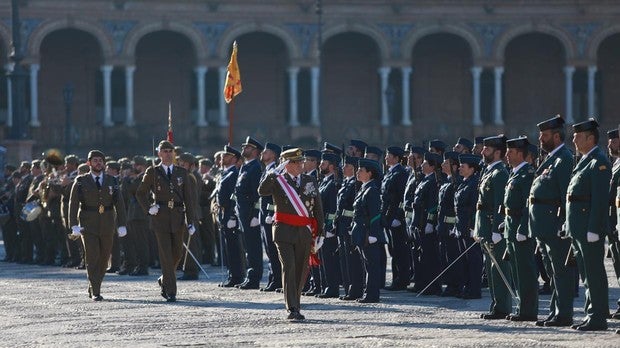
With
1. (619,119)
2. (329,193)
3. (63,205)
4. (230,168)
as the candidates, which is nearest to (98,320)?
(329,193)

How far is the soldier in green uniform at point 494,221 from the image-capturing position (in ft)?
48.6

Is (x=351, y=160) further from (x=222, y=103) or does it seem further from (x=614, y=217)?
(x=222, y=103)

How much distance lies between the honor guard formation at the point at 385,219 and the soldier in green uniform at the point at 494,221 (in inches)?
0.5

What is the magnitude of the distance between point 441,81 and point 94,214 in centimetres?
3552

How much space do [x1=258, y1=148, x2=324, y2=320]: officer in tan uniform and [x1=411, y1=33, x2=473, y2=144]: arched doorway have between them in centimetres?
3654

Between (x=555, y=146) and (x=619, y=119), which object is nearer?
(x=555, y=146)

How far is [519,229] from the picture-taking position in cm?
1423

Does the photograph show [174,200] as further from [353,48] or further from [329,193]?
[353,48]

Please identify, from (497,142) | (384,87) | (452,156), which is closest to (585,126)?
(497,142)

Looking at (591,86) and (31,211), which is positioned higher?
(591,86)

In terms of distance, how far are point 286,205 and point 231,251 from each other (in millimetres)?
4481

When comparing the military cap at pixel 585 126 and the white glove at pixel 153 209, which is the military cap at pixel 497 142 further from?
the white glove at pixel 153 209

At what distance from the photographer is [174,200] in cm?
1744

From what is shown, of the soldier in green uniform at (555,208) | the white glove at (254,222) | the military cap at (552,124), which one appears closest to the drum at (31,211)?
the white glove at (254,222)
